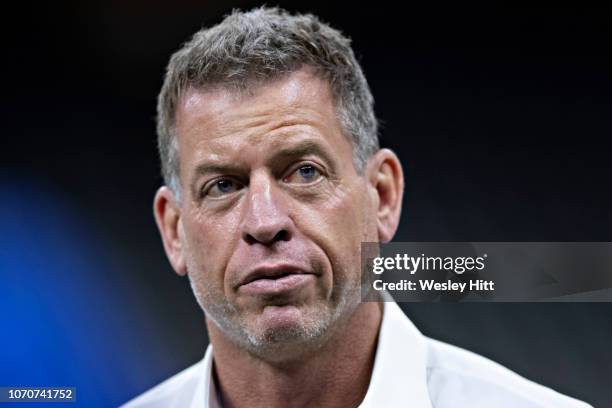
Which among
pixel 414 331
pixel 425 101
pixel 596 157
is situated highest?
pixel 425 101

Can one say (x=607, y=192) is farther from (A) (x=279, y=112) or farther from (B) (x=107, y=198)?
(B) (x=107, y=198)

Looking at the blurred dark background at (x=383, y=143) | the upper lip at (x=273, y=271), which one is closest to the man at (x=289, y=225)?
the upper lip at (x=273, y=271)

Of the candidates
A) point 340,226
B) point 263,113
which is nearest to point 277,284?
point 340,226

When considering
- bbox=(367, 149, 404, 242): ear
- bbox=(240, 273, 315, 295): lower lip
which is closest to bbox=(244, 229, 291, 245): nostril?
bbox=(240, 273, 315, 295): lower lip

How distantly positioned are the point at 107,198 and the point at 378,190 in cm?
115

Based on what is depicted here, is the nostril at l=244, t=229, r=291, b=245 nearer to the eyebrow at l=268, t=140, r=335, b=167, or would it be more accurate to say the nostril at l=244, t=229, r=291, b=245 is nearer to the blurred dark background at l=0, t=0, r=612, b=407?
the eyebrow at l=268, t=140, r=335, b=167

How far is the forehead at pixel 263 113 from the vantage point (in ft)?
7.82

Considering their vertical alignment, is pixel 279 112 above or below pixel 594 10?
below

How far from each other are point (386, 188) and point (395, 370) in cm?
64

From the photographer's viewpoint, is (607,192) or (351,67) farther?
(607,192)

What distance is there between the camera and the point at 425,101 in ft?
9.61

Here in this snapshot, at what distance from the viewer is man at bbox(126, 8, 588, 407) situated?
2.32 metres

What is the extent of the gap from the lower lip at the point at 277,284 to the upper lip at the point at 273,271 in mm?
10

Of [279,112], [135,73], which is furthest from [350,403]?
[135,73]
